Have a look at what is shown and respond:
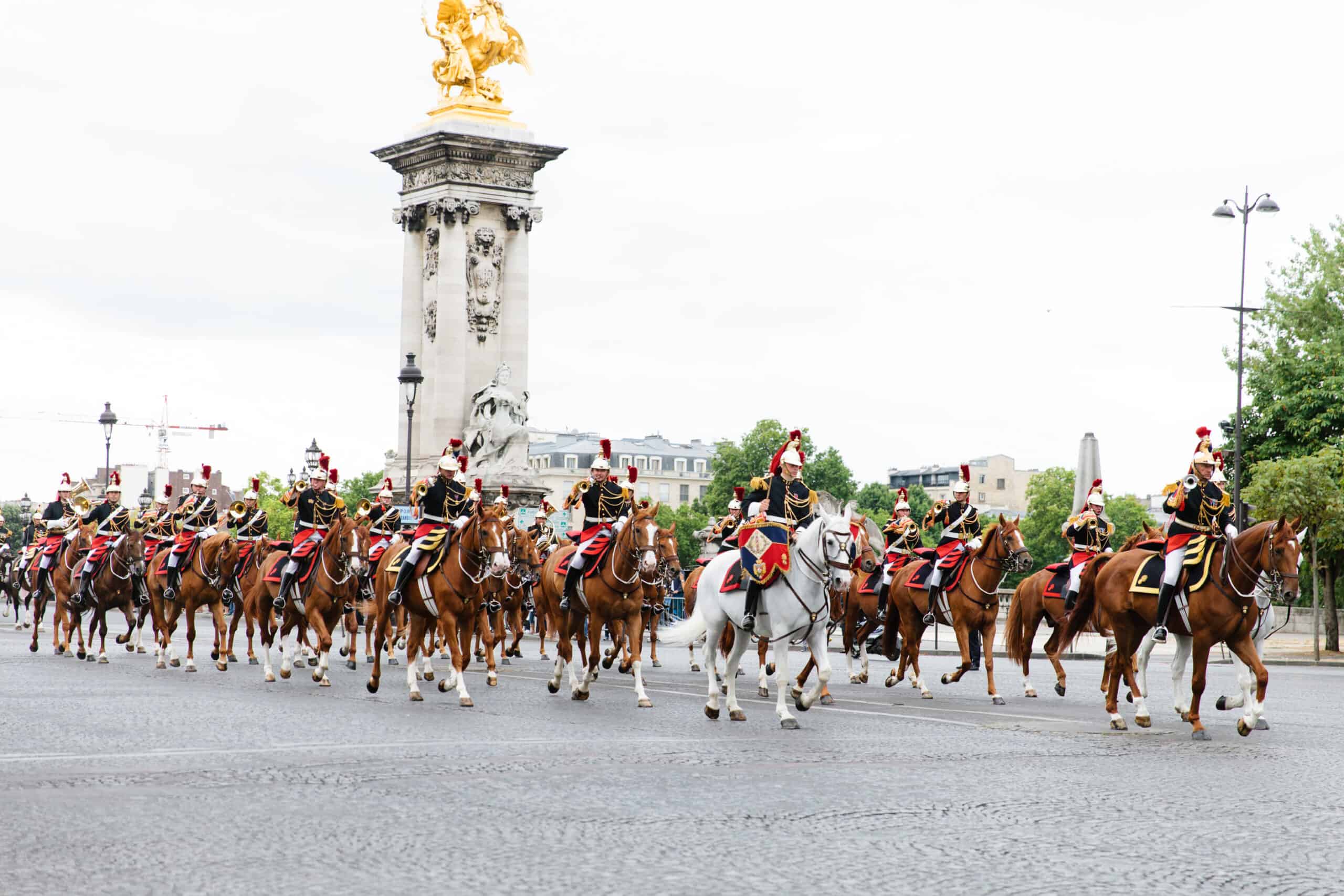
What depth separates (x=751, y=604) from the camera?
17594 mm

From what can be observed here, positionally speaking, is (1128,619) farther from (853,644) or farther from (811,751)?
(853,644)

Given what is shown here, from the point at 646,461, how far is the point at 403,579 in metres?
145

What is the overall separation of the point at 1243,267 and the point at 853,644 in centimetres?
1796

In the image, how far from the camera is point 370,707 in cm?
1914

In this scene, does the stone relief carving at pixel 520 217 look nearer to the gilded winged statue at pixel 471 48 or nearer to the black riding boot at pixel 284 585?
the gilded winged statue at pixel 471 48

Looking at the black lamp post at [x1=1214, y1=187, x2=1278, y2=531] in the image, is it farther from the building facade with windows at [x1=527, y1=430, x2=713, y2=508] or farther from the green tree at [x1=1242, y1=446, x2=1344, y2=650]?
the building facade with windows at [x1=527, y1=430, x2=713, y2=508]

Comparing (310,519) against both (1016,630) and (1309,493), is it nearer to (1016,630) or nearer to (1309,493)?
(1016,630)

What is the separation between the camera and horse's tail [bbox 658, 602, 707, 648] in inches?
740

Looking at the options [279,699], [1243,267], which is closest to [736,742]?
[279,699]

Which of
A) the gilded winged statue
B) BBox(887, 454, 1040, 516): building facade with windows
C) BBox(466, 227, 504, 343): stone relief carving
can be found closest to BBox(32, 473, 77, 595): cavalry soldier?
BBox(466, 227, 504, 343): stone relief carving

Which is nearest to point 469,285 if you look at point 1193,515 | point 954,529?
point 954,529

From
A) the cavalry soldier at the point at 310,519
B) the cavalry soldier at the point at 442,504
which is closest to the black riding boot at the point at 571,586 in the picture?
the cavalry soldier at the point at 442,504

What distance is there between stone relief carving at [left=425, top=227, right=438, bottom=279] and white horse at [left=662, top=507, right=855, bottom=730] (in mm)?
35272

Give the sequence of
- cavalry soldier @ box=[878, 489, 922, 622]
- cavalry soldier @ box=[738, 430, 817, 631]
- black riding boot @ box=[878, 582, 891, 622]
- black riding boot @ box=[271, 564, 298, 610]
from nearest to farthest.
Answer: cavalry soldier @ box=[738, 430, 817, 631]
black riding boot @ box=[271, 564, 298, 610]
cavalry soldier @ box=[878, 489, 922, 622]
black riding boot @ box=[878, 582, 891, 622]
